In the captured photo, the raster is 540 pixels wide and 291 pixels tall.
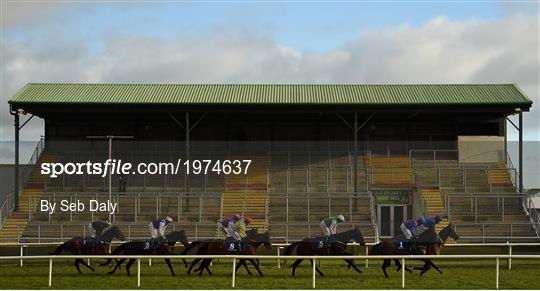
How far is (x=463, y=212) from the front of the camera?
32500 millimetres

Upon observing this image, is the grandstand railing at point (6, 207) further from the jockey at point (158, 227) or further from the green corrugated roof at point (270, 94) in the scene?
the jockey at point (158, 227)

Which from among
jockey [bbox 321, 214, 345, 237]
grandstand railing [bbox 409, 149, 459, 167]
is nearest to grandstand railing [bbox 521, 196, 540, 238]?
grandstand railing [bbox 409, 149, 459, 167]

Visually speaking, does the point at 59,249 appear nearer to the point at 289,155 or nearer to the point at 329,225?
the point at 329,225

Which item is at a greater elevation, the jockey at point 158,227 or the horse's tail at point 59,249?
the jockey at point 158,227

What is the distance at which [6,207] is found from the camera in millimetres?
33531

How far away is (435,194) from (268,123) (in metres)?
8.05

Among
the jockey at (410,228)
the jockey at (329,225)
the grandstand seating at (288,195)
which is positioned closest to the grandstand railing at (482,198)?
the grandstand seating at (288,195)

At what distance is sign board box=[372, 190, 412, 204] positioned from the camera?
34.0 meters

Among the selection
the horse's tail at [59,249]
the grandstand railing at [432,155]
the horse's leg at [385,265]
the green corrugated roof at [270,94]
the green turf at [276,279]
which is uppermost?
the green corrugated roof at [270,94]

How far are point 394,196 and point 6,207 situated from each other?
13.5 meters

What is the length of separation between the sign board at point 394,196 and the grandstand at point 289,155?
0.05 m

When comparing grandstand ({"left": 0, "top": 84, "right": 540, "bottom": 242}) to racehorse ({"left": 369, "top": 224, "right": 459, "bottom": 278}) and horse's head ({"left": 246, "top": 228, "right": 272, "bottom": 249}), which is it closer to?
horse's head ({"left": 246, "top": 228, "right": 272, "bottom": 249})

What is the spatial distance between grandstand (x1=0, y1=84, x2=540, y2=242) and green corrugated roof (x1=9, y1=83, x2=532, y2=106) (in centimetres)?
8

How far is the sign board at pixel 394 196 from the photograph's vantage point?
1339 inches
